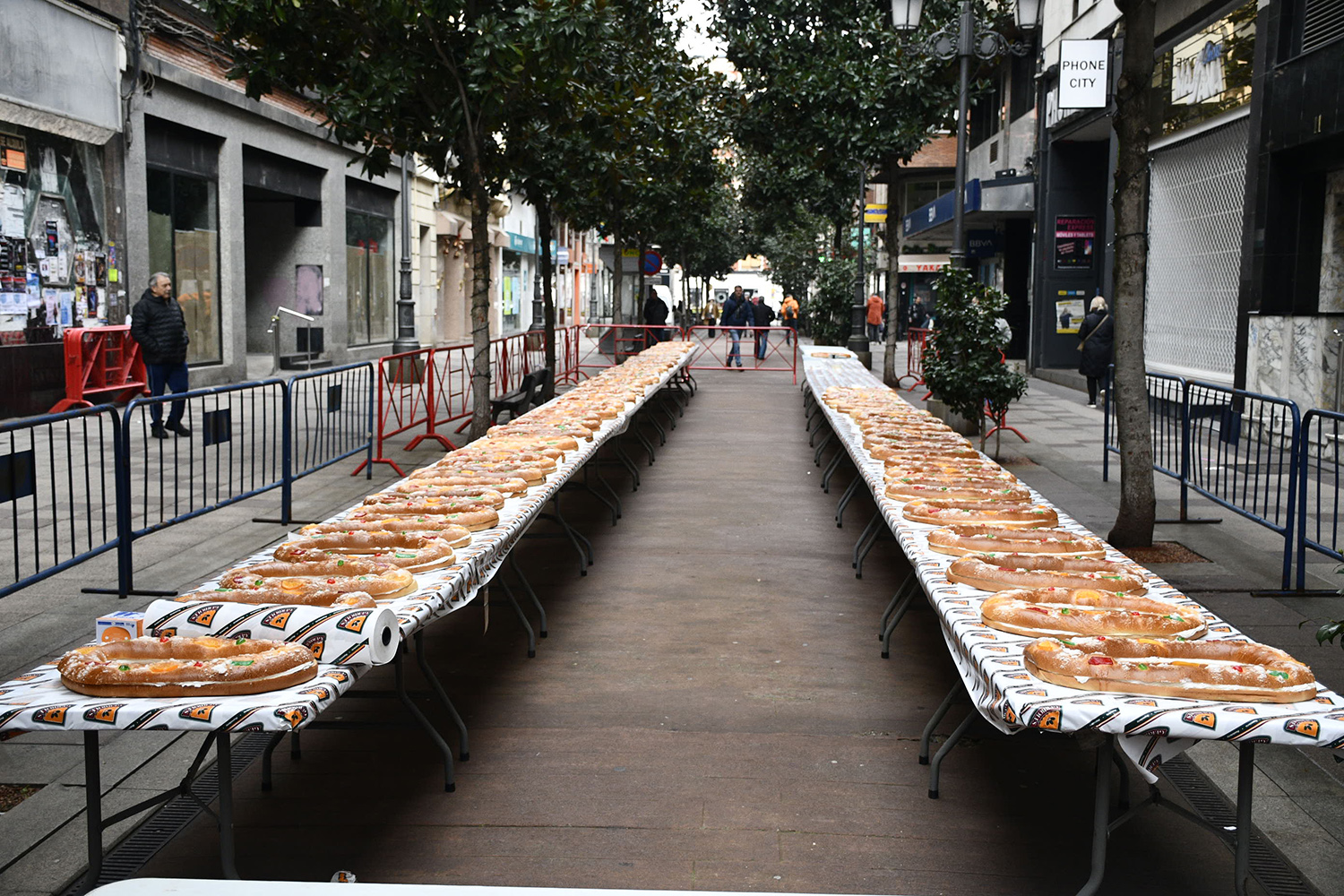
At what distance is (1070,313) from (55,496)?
22.2 m

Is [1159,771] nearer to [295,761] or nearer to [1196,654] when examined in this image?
[1196,654]

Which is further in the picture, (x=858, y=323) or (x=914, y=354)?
(x=858, y=323)

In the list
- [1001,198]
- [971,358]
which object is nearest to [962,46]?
[971,358]

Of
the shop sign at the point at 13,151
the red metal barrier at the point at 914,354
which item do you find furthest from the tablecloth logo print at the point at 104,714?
the red metal barrier at the point at 914,354

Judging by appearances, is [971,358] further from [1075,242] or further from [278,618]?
[1075,242]

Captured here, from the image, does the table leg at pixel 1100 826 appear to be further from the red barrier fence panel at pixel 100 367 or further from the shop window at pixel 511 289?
the shop window at pixel 511 289

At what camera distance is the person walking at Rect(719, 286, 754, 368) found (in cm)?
3061

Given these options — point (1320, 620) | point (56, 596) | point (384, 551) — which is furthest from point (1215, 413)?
point (56, 596)

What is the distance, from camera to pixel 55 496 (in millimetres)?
6949

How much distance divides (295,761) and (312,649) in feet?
4.40

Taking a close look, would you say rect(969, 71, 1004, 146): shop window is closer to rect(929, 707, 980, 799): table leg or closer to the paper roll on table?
rect(929, 707, 980, 799): table leg

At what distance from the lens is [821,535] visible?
963cm

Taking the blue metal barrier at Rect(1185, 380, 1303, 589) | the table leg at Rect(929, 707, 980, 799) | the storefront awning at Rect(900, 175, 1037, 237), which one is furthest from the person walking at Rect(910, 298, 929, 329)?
the table leg at Rect(929, 707, 980, 799)

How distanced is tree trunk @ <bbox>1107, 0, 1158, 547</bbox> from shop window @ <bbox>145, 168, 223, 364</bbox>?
49.4 feet
